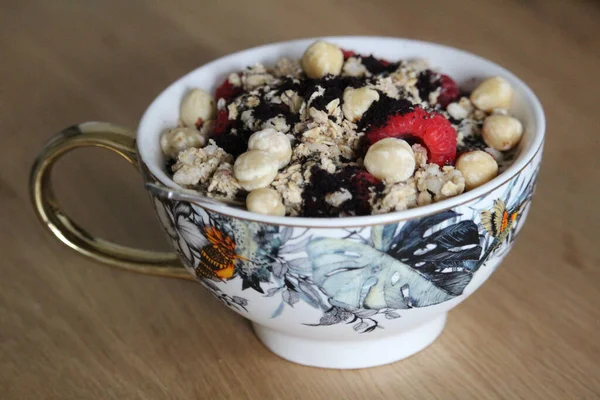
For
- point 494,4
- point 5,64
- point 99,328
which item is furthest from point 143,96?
point 494,4

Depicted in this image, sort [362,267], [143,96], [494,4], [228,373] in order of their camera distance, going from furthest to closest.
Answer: [494,4] → [143,96] → [228,373] → [362,267]

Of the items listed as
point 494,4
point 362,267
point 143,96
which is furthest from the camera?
point 494,4

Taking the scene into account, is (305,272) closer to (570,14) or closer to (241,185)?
(241,185)

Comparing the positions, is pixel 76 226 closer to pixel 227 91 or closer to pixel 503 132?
pixel 227 91

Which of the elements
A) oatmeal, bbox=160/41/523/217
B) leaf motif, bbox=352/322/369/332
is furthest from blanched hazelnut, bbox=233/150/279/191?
leaf motif, bbox=352/322/369/332

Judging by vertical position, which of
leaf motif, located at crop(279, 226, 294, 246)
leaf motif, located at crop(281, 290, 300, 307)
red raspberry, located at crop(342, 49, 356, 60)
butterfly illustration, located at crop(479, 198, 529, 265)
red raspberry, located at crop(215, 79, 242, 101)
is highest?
red raspberry, located at crop(342, 49, 356, 60)

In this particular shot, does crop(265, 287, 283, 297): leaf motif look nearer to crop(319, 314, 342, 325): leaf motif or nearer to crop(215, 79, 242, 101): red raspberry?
crop(319, 314, 342, 325): leaf motif

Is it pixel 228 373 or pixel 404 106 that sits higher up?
pixel 404 106

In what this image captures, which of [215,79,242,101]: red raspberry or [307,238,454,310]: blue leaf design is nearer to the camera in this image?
[307,238,454,310]: blue leaf design
